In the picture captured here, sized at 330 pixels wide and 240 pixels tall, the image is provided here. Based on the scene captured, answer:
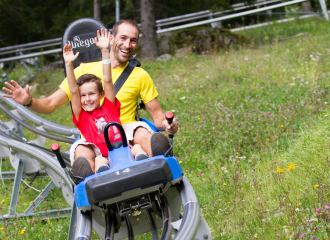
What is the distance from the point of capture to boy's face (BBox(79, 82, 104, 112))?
8.96 feet

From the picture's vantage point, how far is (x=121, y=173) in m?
2.11

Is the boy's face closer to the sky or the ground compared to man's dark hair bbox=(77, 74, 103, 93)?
closer to the ground

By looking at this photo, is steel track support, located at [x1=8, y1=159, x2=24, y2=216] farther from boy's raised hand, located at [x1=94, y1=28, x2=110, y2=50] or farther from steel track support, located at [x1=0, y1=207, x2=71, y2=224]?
boy's raised hand, located at [x1=94, y1=28, x2=110, y2=50]

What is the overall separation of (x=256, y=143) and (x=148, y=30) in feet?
23.2

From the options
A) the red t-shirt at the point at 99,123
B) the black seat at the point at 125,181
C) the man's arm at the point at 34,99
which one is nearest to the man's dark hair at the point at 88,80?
the red t-shirt at the point at 99,123

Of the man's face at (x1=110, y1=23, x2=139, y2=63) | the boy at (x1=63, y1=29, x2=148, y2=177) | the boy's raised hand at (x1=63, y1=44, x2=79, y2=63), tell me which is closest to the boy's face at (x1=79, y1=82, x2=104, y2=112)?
the boy at (x1=63, y1=29, x2=148, y2=177)

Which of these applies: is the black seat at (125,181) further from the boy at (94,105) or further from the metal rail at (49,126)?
the metal rail at (49,126)

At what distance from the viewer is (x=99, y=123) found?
2666 millimetres

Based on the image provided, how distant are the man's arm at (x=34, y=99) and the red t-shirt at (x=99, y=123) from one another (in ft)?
1.34

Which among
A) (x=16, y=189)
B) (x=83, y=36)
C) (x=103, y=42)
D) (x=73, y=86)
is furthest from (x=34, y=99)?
(x=16, y=189)

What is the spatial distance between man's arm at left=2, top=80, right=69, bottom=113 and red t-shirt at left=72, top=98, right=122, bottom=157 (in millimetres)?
408

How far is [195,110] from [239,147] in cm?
160

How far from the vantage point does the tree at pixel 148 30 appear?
10297mm

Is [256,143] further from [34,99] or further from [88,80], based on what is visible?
[34,99]
